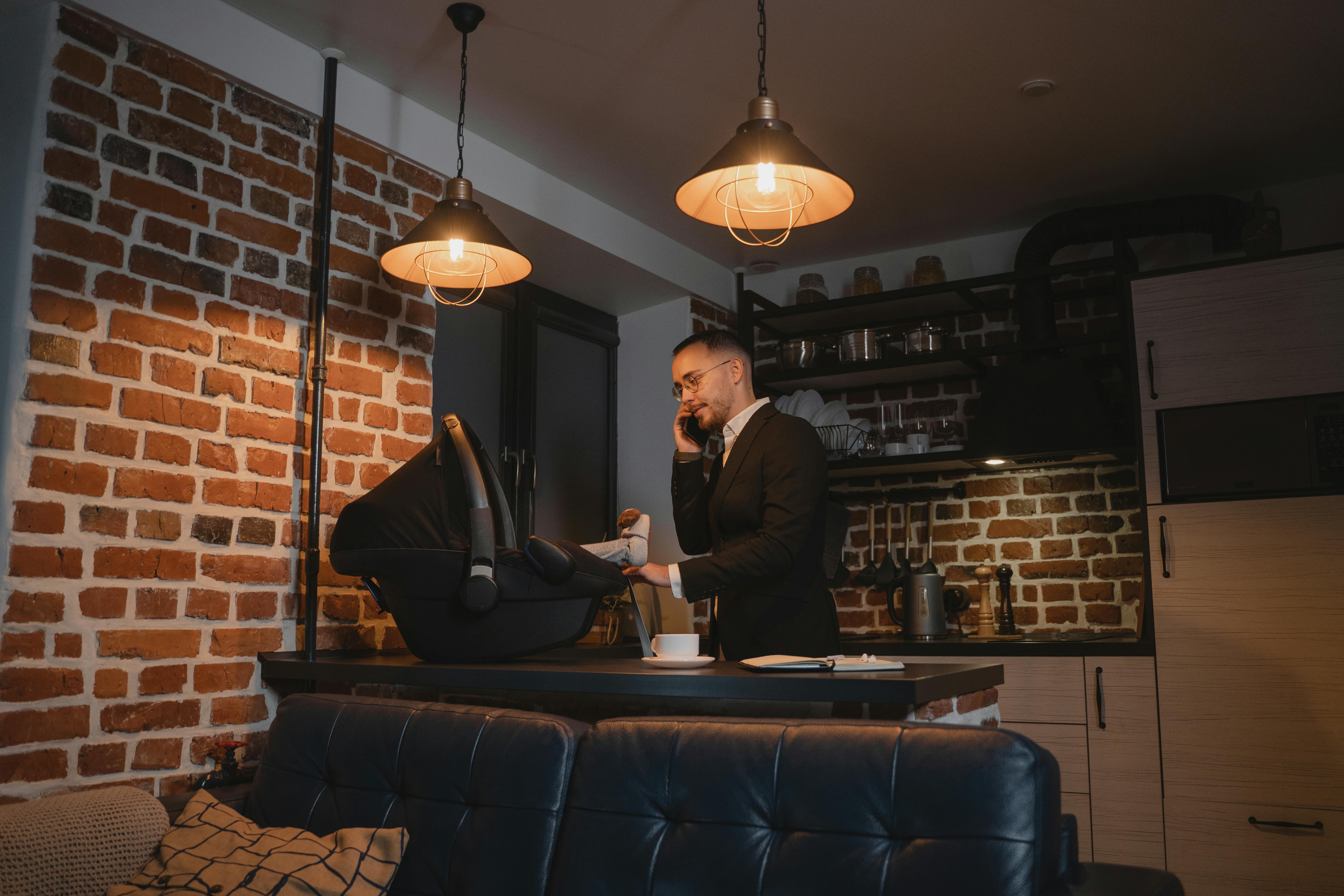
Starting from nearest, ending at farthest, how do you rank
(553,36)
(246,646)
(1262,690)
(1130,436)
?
1. (246,646)
2. (553,36)
3. (1262,690)
4. (1130,436)

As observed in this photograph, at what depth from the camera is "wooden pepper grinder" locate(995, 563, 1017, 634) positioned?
12.6 feet

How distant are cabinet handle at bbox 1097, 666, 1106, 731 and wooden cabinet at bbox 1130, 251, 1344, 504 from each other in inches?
26.1

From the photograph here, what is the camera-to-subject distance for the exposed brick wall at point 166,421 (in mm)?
2102

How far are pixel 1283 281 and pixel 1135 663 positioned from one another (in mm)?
1353

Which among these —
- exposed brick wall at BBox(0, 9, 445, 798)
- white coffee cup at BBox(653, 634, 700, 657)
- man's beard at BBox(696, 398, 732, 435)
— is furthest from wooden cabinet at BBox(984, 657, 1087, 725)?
exposed brick wall at BBox(0, 9, 445, 798)

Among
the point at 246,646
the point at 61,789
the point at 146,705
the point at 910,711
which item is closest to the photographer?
the point at 910,711

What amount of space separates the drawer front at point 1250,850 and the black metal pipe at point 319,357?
2.62 meters

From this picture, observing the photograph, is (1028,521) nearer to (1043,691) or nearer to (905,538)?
(905,538)

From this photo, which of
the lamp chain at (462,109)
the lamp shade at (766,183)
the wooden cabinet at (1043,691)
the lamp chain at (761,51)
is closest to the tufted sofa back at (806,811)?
the lamp shade at (766,183)

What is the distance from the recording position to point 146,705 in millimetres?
2246

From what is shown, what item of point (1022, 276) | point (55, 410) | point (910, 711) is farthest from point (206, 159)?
point (1022, 276)

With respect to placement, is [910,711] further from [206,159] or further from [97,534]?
[206,159]

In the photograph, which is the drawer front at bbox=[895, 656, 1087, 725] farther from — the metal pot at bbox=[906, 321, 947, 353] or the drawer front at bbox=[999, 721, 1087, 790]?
the metal pot at bbox=[906, 321, 947, 353]

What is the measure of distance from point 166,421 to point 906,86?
2301mm
